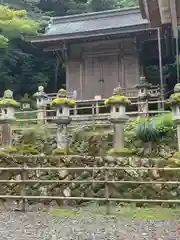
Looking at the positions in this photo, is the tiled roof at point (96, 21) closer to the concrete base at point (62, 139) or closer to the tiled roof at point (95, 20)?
the tiled roof at point (95, 20)

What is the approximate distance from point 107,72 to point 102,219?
1170 centimetres

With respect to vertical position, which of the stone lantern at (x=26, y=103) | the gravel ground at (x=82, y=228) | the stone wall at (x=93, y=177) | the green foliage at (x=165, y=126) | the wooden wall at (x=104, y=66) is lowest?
the gravel ground at (x=82, y=228)

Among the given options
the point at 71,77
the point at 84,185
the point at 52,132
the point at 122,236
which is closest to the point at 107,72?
the point at 71,77

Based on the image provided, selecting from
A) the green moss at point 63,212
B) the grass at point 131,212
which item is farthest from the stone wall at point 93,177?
the green moss at point 63,212

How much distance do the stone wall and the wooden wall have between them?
873cm

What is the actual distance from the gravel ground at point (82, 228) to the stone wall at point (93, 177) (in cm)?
124

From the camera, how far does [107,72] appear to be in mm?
17656

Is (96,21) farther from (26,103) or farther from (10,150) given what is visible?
(10,150)

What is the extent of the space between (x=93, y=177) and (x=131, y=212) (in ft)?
5.28

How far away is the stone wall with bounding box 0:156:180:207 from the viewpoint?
8.05 meters

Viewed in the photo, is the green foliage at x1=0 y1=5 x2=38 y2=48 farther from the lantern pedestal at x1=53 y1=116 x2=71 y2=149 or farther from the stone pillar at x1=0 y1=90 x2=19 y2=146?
the lantern pedestal at x1=53 y1=116 x2=71 y2=149

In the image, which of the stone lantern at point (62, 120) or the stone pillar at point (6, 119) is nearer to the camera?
the stone lantern at point (62, 120)

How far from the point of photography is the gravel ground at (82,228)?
5379 millimetres

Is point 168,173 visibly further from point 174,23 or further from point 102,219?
point 174,23
